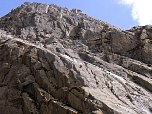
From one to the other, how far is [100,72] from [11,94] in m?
10.1

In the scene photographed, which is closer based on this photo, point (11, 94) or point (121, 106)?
point (121, 106)

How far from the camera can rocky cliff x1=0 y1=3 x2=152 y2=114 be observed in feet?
123

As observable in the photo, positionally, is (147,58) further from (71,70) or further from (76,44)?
(71,70)

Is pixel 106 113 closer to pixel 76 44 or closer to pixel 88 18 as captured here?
pixel 76 44

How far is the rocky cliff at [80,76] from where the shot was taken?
37594 mm

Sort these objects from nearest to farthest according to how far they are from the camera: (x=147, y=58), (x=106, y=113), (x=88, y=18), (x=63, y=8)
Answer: (x=106, y=113), (x=147, y=58), (x=88, y=18), (x=63, y=8)

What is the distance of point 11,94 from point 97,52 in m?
18.8

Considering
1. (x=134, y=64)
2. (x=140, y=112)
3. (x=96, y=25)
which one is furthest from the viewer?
(x=96, y=25)

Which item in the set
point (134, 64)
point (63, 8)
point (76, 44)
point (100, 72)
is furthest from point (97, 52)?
point (63, 8)

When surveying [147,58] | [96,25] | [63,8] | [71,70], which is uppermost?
[63,8]

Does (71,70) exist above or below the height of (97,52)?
below

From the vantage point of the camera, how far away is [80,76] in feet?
135

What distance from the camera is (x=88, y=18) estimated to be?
78.5m

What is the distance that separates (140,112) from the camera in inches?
1491
